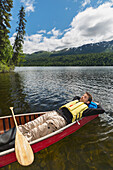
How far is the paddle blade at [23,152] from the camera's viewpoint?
353 centimetres

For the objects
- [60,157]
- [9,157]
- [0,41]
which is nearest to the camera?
[9,157]

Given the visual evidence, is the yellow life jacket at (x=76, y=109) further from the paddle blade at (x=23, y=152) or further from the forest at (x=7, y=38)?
the forest at (x=7, y=38)

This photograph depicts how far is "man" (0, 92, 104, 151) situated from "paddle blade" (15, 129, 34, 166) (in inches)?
12.5

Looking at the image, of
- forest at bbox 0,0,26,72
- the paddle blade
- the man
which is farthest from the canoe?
forest at bbox 0,0,26,72

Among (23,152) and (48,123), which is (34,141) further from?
(48,123)

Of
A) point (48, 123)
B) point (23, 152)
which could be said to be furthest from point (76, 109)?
point (23, 152)

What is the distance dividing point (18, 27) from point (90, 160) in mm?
44834

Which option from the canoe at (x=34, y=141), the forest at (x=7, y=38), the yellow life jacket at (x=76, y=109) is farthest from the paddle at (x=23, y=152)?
the forest at (x=7, y=38)

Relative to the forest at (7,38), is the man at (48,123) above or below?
below

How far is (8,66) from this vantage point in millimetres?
47031

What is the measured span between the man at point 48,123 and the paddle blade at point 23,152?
0.32 metres

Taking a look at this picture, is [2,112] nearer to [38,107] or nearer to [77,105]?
[38,107]

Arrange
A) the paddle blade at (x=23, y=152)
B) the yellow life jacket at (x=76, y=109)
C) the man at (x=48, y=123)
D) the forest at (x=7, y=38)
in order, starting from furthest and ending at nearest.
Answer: the forest at (x=7, y=38), the yellow life jacket at (x=76, y=109), the man at (x=48, y=123), the paddle blade at (x=23, y=152)

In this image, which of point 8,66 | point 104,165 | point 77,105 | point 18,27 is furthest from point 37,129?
point 8,66
